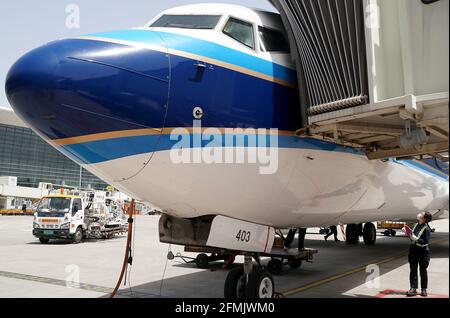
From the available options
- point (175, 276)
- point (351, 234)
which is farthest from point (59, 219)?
point (351, 234)

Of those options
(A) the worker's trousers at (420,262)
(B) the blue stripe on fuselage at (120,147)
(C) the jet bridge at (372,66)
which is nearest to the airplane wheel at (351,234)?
(A) the worker's trousers at (420,262)

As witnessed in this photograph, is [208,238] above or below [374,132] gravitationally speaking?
below

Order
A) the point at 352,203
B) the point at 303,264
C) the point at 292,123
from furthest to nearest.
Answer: the point at 303,264 → the point at 352,203 → the point at 292,123

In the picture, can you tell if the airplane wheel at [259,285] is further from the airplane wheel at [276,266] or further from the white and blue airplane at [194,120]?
the airplane wheel at [276,266]

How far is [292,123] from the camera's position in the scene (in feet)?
21.3

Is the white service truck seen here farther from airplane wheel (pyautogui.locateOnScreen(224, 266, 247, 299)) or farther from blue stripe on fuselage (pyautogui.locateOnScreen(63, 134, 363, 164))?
blue stripe on fuselage (pyautogui.locateOnScreen(63, 134, 363, 164))

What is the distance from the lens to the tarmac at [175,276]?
8.96m

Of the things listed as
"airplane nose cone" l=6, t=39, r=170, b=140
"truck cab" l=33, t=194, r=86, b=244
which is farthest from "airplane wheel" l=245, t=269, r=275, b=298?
"truck cab" l=33, t=194, r=86, b=244

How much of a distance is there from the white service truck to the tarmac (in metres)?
3.17

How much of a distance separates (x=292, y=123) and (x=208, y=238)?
210cm
